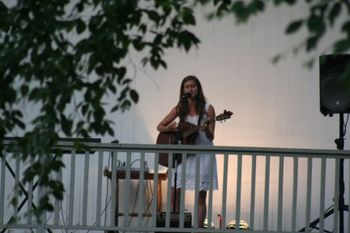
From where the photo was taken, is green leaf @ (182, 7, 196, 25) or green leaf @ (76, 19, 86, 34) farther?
green leaf @ (76, 19, 86, 34)

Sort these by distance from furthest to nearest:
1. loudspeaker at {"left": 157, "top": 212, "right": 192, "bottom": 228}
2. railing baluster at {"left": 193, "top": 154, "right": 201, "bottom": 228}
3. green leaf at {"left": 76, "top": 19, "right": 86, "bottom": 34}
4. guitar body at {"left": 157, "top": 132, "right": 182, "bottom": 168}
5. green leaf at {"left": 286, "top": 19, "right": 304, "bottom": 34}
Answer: guitar body at {"left": 157, "top": 132, "right": 182, "bottom": 168}
loudspeaker at {"left": 157, "top": 212, "right": 192, "bottom": 228}
railing baluster at {"left": 193, "top": 154, "right": 201, "bottom": 228}
green leaf at {"left": 76, "top": 19, "right": 86, "bottom": 34}
green leaf at {"left": 286, "top": 19, "right": 304, "bottom": 34}

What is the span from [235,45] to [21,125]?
15.6 ft

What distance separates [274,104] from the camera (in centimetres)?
791

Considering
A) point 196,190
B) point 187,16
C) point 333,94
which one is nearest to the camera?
point 187,16

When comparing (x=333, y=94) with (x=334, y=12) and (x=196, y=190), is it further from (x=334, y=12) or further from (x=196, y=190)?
(x=334, y=12)

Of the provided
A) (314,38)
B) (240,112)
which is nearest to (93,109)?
(314,38)

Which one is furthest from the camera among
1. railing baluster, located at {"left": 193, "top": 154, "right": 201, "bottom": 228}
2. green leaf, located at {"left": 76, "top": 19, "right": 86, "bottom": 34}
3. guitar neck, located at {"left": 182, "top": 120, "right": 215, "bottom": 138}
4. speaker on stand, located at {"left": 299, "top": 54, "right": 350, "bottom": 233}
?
speaker on stand, located at {"left": 299, "top": 54, "right": 350, "bottom": 233}

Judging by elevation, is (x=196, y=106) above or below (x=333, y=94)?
below

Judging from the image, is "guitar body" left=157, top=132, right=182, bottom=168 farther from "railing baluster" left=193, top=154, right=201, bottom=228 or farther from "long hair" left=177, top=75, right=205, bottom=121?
"railing baluster" left=193, top=154, right=201, bottom=228

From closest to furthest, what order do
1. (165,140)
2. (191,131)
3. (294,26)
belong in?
(294,26) < (191,131) < (165,140)

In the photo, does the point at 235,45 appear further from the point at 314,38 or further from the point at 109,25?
the point at 314,38

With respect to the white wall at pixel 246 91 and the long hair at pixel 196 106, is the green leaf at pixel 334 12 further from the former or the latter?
the white wall at pixel 246 91

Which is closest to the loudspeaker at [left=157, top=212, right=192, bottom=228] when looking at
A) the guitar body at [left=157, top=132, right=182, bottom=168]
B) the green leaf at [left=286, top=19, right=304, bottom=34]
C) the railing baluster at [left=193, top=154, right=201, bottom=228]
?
the railing baluster at [left=193, top=154, right=201, bottom=228]

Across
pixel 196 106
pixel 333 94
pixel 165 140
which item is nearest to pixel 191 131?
pixel 196 106
